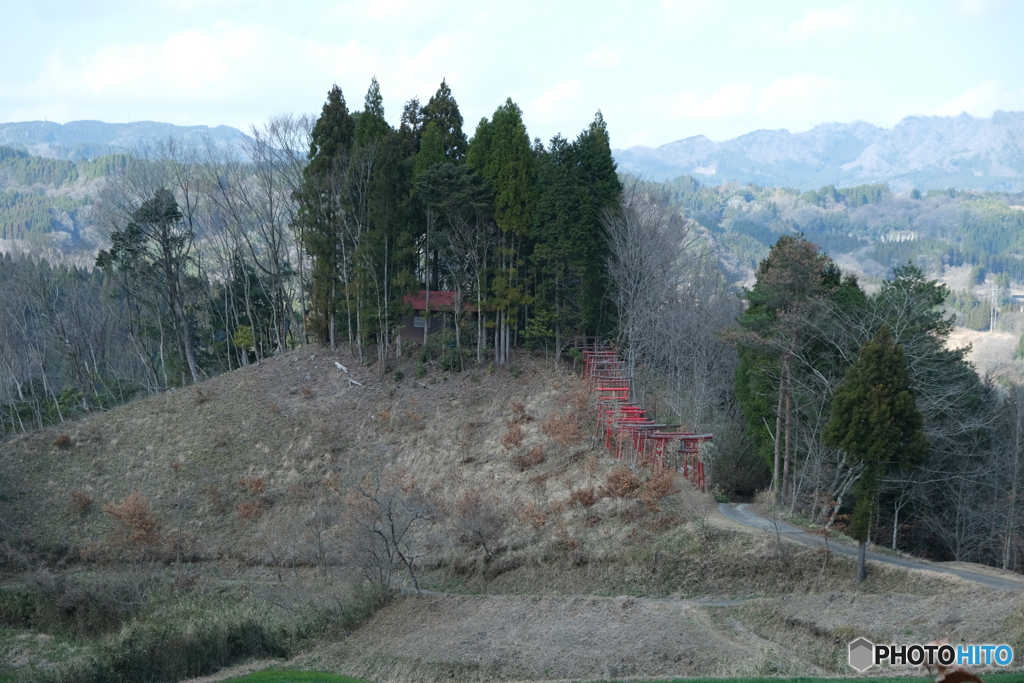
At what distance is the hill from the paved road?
0.67 meters

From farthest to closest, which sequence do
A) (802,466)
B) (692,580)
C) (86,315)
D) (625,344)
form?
(86,315) < (625,344) < (802,466) < (692,580)

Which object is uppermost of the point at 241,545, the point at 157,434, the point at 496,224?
the point at 496,224

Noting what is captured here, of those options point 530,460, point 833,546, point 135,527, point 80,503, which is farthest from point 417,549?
point 80,503

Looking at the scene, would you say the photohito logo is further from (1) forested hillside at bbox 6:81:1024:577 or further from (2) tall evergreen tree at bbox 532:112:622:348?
(2) tall evergreen tree at bbox 532:112:622:348

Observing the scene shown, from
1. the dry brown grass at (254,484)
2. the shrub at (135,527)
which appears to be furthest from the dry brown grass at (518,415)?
the shrub at (135,527)

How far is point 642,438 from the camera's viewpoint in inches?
1098

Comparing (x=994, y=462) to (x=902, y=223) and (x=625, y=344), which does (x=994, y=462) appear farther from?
(x=902, y=223)

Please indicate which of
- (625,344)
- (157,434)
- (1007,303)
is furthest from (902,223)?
(157,434)

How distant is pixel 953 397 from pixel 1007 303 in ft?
405

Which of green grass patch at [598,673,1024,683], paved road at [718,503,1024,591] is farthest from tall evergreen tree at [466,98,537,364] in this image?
green grass patch at [598,673,1024,683]

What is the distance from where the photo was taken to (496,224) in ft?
119

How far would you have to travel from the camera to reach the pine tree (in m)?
19.1

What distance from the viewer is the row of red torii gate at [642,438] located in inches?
1059

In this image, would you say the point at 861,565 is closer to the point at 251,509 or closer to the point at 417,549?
the point at 417,549
